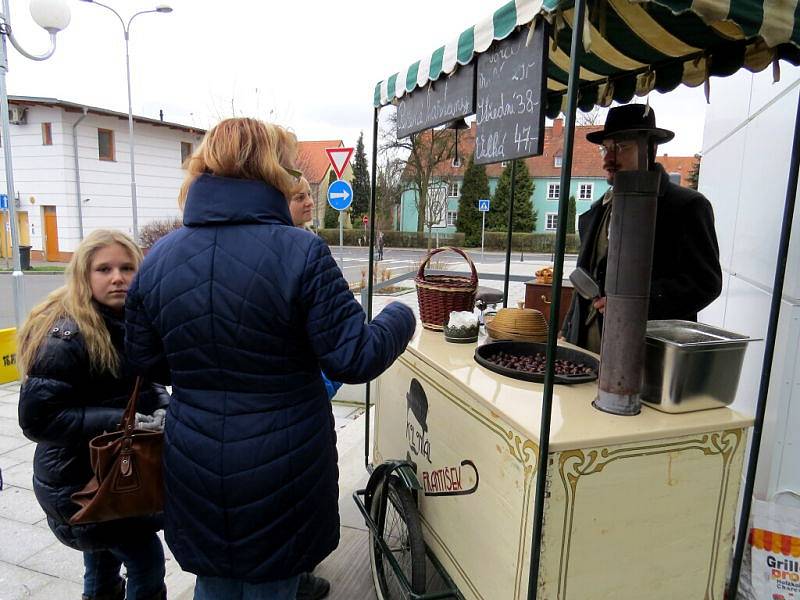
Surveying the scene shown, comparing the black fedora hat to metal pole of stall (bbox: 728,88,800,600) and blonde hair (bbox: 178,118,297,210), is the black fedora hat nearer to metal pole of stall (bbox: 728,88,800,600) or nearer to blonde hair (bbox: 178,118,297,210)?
metal pole of stall (bbox: 728,88,800,600)

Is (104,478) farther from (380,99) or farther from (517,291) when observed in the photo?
(517,291)

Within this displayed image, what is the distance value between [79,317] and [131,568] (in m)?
0.94

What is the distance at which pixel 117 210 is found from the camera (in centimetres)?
2189

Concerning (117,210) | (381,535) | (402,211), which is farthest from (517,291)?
(402,211)

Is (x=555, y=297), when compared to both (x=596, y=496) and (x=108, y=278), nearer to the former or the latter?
(x=596, y=496)

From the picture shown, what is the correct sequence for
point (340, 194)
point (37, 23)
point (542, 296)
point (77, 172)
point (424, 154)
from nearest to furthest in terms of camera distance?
point (542, 296) < point (37, 23) < point (340, 194) < point (77, 172) < point (424, 154)

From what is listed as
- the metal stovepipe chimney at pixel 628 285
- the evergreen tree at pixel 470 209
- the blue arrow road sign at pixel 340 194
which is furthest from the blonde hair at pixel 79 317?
the evergreen tree at pixel 470 209

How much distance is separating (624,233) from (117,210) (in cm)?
2388

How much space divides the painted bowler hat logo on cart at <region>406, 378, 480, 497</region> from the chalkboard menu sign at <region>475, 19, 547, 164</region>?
1022 millimetres

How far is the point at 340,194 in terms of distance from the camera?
32.2 feet

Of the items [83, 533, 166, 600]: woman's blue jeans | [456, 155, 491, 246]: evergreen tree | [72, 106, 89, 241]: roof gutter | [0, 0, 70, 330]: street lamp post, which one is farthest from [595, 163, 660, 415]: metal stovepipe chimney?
[456, 155, 491, 246]: evergreen tree

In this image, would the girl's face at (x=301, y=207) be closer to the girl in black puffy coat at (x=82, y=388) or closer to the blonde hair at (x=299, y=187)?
the blonde hair at (x=299, y=187)

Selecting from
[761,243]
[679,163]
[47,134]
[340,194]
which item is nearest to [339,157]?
[340,194]

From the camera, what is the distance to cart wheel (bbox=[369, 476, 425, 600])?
1999mm
